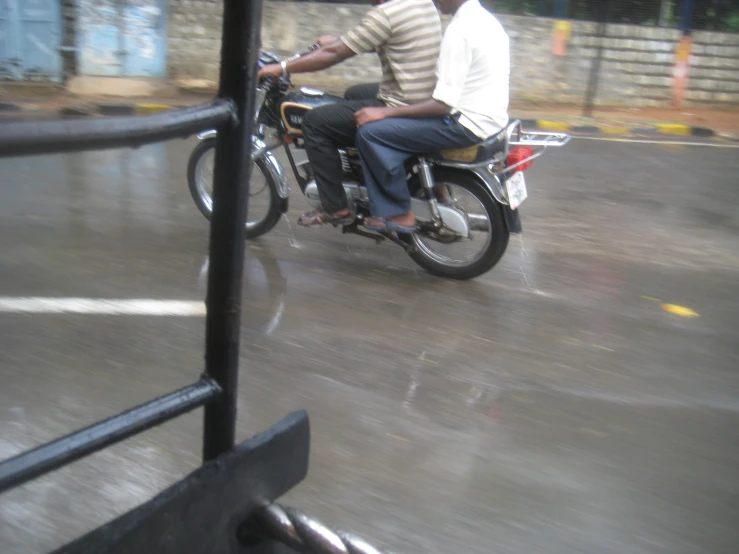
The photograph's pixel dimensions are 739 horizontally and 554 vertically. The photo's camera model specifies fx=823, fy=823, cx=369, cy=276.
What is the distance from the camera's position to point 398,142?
15.3 ft

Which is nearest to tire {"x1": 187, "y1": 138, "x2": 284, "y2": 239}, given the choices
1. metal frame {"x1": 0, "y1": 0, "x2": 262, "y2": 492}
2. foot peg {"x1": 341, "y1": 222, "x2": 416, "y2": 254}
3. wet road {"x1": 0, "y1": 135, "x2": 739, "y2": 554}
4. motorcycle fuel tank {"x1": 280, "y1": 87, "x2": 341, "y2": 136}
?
wet road {"x1": 0, "y1": 135, "x2": 739, "y2": 554}

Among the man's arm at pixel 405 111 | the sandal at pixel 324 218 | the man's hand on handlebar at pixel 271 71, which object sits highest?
the man's hand on handlebar at pixel 271 71

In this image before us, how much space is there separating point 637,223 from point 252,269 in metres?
3.33

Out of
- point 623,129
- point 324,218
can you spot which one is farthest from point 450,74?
point 623,129

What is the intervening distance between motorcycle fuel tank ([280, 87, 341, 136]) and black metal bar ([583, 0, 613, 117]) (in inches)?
352

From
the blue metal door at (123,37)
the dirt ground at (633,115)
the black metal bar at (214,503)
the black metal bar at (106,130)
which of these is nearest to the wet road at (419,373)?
the black metal bar at (214,503)

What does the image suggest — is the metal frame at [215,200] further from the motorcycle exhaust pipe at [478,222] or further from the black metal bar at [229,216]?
the motorcycle exhaust pipe at [478,222]

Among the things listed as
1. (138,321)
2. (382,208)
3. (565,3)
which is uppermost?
(565,3)

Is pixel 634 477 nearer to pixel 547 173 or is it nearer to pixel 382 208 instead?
pixel 382 208

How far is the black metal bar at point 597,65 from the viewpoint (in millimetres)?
13250

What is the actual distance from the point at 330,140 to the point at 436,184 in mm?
687

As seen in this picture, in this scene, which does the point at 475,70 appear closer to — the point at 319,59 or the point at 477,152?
the point at 477,152

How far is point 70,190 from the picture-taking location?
6559mm

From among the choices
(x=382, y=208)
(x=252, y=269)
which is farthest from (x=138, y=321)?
(x=382, y=208)
